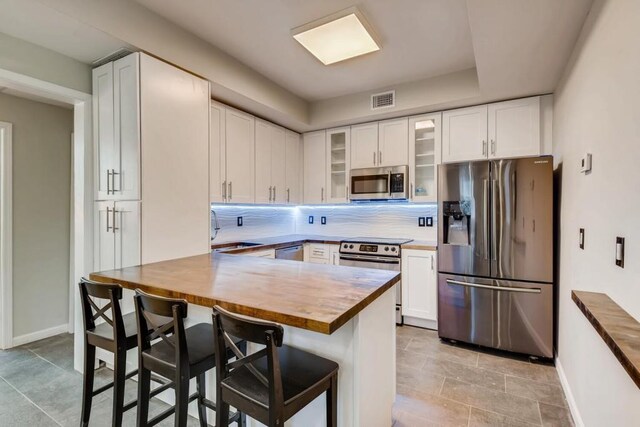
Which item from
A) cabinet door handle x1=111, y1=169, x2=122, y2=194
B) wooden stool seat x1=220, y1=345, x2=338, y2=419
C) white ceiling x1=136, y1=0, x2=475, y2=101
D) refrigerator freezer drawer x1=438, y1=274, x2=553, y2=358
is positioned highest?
white ceiling x1=136, y1=0, x2=475, y2=101

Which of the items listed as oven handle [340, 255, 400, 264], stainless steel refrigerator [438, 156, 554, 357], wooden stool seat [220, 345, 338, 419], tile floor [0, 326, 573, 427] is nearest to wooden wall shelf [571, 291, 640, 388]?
wooden stool seat [220, 345, 338, 419]

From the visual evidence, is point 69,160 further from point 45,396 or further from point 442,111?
point 442,111

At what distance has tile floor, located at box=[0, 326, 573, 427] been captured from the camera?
188 centimetres

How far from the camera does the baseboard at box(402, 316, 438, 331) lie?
331cm

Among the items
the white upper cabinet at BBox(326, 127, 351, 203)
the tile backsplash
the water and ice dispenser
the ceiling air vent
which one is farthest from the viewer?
the white upper cabinet at BBox(326, 127, 351, 203)

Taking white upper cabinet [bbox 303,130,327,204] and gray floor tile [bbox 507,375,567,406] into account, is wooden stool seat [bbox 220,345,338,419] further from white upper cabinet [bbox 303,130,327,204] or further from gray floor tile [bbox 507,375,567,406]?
white upper cabinet [bbox 303,130,327,204]

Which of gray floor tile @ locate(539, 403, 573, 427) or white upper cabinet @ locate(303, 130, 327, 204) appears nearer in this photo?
gray floor tile @ locate(539, 403, 573, 427)

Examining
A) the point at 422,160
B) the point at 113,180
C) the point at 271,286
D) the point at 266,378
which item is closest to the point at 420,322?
the point at 422,160

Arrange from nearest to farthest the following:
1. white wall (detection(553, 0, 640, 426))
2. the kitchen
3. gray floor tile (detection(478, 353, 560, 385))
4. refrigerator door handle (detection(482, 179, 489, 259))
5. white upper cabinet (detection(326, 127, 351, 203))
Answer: white wall (detection(553, 0, 640, 426))
the kitchen
gray floor tile (detection(478, 353, 560, 385))
refrigerator door handle (detection(482, 179, 489, 259))
white upper cabinet (detection(326, 127, 351, 203))

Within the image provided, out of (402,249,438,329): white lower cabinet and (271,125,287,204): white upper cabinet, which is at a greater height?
(271,125,287,204): white upper cabinet

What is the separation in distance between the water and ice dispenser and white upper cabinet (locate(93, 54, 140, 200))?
2608 millimetres

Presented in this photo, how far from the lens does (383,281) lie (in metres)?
1.56

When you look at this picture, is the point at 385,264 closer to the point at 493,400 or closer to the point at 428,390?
the point at 428,390

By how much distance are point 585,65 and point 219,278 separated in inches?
94.4
